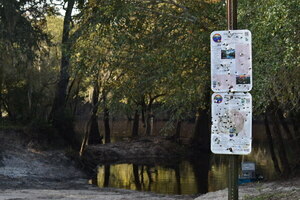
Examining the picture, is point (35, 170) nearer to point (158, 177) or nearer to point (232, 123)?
point (158, 177)

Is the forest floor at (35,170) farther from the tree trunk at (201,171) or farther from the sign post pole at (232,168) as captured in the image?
the sign post pole at (232,168)

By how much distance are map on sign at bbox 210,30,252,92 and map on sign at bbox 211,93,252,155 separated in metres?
0.12

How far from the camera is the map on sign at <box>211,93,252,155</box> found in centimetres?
578

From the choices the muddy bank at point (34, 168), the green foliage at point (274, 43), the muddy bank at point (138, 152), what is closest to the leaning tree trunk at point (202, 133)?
the muddy bank at point (138, 152)

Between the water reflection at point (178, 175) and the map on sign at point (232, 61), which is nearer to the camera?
the map on sign at point (232, 61)

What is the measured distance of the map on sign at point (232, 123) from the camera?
578 cm

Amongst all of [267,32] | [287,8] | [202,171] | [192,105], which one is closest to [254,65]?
[267,32]

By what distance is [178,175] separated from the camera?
26625 millimetres

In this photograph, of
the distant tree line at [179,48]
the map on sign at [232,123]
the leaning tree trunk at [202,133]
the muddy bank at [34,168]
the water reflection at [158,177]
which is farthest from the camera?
the leaning tree trunk at [202,133]

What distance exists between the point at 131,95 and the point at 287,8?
8.92 meters

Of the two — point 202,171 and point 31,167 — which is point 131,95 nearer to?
point 31,167

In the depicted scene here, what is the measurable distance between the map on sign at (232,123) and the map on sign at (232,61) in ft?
0.38

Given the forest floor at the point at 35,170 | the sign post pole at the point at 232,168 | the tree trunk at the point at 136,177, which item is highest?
the sign post pole at the point at 232,168

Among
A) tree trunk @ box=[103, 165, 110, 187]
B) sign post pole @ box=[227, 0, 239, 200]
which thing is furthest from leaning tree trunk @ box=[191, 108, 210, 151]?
sign post pole @ box=[227, 0, 239, 200]
